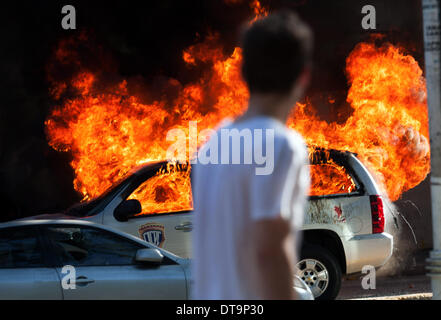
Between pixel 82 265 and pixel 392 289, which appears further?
pixel 392 289

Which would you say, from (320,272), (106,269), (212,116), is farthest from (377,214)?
(212,116)

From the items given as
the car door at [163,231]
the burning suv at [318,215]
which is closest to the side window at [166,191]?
the burning suv at [318,215]

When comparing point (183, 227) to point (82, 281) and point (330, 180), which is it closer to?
point (330, 180)

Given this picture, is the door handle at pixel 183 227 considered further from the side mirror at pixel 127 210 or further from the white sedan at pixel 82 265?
the white sedan at pixel 82 265

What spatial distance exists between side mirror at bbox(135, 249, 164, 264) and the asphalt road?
3.55 m

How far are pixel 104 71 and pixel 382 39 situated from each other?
5.00m

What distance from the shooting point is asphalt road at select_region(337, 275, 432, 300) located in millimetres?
9469

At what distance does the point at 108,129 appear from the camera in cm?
1245

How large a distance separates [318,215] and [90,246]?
3.18m

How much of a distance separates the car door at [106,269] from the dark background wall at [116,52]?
7.43 metres

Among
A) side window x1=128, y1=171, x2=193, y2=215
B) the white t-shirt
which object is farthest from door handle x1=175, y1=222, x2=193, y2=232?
the white t-shirt

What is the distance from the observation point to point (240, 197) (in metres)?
2.34

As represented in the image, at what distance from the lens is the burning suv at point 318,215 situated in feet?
28.8
